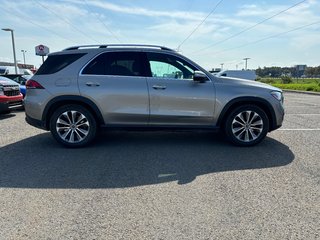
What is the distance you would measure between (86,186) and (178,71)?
113 inches

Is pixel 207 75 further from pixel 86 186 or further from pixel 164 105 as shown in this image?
pixel 86 186

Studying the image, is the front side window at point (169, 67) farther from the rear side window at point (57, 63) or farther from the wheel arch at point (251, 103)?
the rear side window at point (57, 63)

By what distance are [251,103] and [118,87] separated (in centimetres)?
262

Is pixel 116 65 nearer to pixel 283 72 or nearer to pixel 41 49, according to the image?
pixel 41 49

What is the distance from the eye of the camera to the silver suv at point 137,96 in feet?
18.3

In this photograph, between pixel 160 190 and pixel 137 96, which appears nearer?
pixel 160 190

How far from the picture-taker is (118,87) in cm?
554

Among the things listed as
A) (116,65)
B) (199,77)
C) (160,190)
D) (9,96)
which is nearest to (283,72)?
(9,96)

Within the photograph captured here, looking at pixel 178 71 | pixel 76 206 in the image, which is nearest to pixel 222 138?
pixel 178 71

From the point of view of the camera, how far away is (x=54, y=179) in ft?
13.5

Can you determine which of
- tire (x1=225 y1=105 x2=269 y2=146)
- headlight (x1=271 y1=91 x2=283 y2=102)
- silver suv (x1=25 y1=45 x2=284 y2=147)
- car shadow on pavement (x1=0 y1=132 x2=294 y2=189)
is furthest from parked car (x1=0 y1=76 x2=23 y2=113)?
headlight (x1=271 y1=91 x2=283 y2=102)

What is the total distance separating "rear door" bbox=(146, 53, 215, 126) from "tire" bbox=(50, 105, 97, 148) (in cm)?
122

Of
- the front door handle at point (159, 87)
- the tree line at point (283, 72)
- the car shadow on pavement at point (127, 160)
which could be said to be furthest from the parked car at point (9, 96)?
the tree line at point (283, 72)

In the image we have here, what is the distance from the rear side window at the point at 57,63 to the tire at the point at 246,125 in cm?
321
